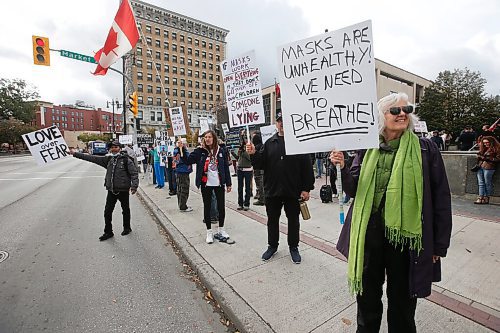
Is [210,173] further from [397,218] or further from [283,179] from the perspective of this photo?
[397,218]

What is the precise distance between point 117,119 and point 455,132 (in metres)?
121

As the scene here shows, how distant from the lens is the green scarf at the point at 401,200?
1.82 m

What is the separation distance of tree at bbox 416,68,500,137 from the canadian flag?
123 ft

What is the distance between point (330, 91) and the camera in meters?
2.36

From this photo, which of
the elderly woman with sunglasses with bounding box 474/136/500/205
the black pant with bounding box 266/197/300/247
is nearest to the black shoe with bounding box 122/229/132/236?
the black pant with bounding box 266/197/300/247

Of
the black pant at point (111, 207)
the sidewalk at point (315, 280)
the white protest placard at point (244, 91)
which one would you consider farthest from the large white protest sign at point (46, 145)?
the white protest placard at point (244, 91)

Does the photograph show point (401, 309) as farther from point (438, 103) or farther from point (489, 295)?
point (438, 103)

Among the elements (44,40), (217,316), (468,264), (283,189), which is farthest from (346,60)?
(44,40)

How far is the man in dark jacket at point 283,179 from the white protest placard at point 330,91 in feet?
3.49

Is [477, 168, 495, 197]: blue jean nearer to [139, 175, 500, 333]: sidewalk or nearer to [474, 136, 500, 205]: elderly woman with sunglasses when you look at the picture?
[474, 136, 500, 205]: elderly woman with sunglasses

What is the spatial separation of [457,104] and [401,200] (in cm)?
4200

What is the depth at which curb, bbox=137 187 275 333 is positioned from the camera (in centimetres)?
254

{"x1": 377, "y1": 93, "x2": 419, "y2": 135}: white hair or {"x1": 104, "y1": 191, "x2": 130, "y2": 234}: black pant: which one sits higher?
{"x1": 377, "y1": 93, "x2": 419, "y2": 135}: white hair

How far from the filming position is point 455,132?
3431 centimetres
